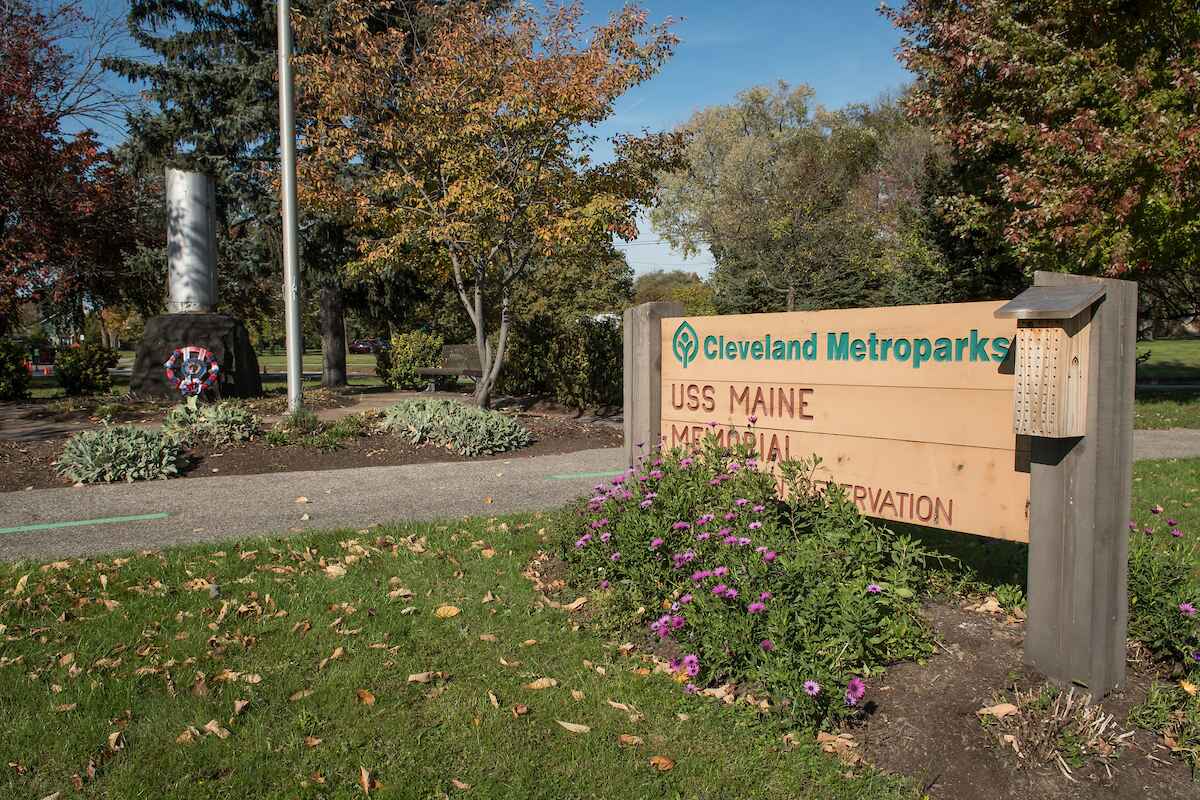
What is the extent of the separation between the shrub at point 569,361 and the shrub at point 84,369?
26.7 ft

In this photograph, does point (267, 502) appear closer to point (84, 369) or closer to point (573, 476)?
point (573, 476)

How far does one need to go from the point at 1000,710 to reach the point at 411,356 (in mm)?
16956

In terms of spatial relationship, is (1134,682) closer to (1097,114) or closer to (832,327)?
(832,327)

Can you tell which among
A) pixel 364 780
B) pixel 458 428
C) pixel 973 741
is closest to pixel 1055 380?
pixel 973 741

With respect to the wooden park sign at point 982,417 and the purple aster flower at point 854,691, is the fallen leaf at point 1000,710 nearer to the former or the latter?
the wooden park sign at point 982,417

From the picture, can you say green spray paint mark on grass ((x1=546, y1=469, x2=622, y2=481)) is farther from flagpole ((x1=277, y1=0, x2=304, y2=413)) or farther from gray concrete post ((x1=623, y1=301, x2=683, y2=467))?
flagpole ((x1=277, y1=0, x2=304, y2=413))

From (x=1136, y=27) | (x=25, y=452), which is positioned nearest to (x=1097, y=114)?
(x=1136, y=27)

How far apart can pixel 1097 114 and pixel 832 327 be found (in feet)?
36.8

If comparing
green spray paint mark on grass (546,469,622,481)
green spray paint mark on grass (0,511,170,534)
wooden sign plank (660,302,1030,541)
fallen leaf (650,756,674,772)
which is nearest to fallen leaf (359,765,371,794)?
fallen leaf (650,756,674,772)

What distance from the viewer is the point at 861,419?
402 centimetres

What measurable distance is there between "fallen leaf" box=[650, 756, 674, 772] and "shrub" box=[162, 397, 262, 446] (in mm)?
7581

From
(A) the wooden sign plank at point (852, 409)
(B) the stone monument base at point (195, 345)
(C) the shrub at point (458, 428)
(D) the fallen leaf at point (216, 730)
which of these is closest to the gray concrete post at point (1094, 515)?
(A) the wooden sign plank at point (852, 409)

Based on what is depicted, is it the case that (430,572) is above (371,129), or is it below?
below

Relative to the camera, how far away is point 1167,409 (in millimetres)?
15898
